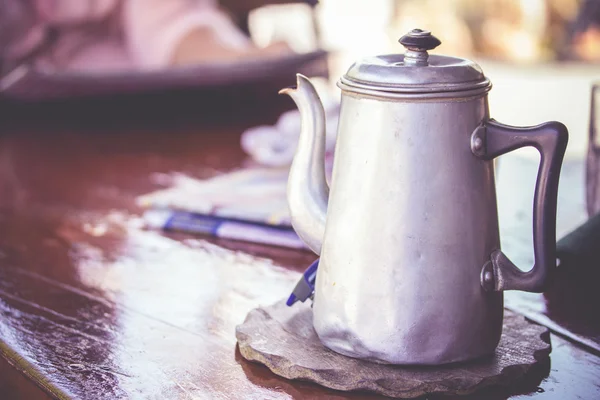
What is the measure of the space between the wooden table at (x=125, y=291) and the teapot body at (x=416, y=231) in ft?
0.17

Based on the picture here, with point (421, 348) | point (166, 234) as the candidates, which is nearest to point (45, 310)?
point (166, 234)

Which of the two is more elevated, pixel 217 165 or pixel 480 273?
pixel 480 273

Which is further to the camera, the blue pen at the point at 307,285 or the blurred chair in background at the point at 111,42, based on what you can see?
the blurred chair in background at the point at 111,42

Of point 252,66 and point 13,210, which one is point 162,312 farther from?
point 252,66

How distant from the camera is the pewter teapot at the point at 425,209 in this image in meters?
0.48

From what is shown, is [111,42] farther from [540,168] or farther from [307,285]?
[540,168]

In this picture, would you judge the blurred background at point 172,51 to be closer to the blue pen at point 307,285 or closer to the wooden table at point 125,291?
the wooden table at point 125,291

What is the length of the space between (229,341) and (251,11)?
176cm

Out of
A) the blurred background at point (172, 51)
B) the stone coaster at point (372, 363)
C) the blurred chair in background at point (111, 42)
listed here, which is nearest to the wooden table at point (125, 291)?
the stone coaster at point (372, 363)

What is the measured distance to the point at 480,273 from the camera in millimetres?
505

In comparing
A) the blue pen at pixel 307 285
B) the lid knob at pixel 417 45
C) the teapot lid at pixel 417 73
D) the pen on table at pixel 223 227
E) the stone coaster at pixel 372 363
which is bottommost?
the pen on table at pixel 223 227

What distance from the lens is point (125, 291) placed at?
70 centimetres

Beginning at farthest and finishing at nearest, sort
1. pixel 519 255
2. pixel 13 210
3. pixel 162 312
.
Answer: pixel 13 210, pixel 519 255, pixel 162 312

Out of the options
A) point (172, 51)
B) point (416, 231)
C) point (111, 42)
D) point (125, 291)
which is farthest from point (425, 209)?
point (111, 42)
